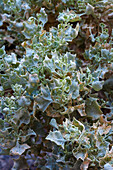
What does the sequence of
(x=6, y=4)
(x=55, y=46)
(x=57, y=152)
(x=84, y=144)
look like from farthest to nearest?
(x=6, y=4)
(x=55, y=46)
(x=57, y=152)
(x=84, y=144)

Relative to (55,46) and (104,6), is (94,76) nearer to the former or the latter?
(55,46)

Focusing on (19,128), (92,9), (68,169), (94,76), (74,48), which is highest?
→ (92,9)

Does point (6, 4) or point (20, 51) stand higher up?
point (6, 4)

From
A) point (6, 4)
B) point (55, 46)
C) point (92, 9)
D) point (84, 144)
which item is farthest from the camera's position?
point (6, 4)

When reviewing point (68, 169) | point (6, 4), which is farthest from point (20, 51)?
point (68, 169)

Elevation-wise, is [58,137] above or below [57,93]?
below

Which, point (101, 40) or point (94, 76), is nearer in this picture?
point (94, 76)
